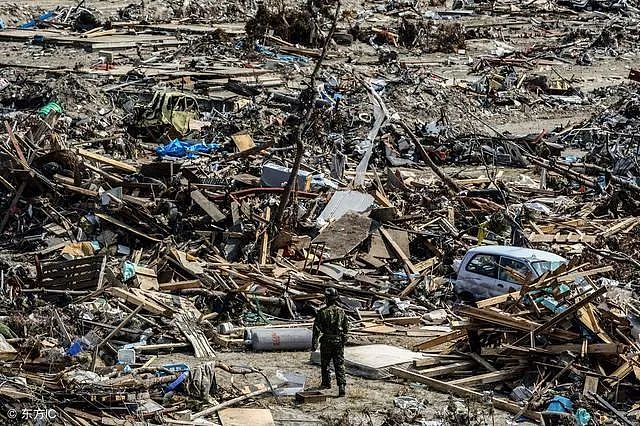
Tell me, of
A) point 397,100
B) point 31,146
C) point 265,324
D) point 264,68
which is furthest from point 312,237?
point 264,68

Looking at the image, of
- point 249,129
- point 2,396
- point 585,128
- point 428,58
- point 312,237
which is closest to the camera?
point 2,396

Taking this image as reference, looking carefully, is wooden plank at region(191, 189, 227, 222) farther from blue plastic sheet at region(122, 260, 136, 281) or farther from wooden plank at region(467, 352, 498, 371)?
wooden plank at region(467, 352, 498, 371)

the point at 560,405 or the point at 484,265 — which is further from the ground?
the point at 560,405

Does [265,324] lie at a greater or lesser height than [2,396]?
lesser

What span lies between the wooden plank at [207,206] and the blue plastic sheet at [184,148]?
3929 millimetres

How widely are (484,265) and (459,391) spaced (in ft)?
14.8

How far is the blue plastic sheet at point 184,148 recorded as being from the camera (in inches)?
930

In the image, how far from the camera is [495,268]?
664 inches

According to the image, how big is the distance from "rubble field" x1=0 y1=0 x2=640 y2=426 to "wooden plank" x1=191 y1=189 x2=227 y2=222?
0.06 metres

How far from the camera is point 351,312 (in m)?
16.5

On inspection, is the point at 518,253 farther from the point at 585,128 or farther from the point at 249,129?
the point at 585,128

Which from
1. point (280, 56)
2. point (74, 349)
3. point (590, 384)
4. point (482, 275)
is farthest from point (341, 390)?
point (280, 56)

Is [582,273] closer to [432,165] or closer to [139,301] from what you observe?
[139,301]

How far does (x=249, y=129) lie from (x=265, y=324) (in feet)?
35.1
